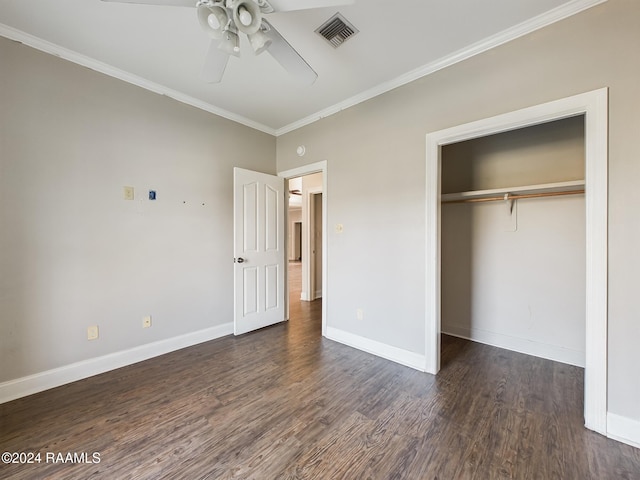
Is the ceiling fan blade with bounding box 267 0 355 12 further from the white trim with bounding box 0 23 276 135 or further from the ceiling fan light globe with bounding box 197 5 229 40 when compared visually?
the white trim with bounding box 0 23 276 135

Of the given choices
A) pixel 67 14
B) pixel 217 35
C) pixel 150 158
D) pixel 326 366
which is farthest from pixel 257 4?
pixel 326 366

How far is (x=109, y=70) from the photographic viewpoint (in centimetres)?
242

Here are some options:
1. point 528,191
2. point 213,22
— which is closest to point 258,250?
point 213,22

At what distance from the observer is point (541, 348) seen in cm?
273

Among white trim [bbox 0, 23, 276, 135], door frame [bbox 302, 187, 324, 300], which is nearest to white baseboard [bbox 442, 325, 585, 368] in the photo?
door frame [bbox 302, 187, 324, 300]

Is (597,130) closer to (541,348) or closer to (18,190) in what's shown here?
(541,348)

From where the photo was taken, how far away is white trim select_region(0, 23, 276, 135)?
2014mm

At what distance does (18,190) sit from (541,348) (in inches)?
192

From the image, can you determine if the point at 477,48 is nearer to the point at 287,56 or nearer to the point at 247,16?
the point at 287,56

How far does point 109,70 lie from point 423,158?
2.99 metres

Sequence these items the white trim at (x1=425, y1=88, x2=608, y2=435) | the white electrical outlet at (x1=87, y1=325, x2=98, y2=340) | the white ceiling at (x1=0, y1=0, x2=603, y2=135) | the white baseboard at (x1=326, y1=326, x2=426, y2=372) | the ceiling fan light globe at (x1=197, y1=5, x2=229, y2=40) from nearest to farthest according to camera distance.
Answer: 1. the ceiling fan light globe at (x1=197, y1=5, x2=229, y2=40)
2. the white trim at (x1=425, y1=88, x2=608, y2=435)
3. the white ceiling at (x1=0, y1=0, x2=603, y2=135)
4. the white electrical outlet at (x1=87, y1=325, x2=98, y2=340)
5. the white baseboard at (x1=326, y1=326, x2=426, y2=372)

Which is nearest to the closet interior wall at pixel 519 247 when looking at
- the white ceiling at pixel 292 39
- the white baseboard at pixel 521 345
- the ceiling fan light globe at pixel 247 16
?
the white baseboard at pixel 521 345

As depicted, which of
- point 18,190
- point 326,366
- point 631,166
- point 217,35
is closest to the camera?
point 217,35

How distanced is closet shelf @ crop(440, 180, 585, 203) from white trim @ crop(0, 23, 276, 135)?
111 inches
